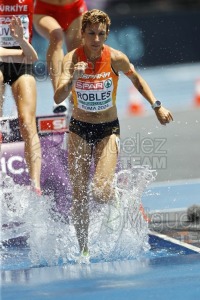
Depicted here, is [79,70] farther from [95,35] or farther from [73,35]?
[73,35]

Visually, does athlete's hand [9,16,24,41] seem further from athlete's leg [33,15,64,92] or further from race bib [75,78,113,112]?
athlete's leg [33,15,64,92]

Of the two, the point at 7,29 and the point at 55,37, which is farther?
the point at 55,37

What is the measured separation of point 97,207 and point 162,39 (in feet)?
36.8

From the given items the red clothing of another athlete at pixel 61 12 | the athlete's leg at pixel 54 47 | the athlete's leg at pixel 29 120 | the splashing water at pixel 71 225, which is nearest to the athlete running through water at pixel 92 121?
the splashing water at pixel 71 225

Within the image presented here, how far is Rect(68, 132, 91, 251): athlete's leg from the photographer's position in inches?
277

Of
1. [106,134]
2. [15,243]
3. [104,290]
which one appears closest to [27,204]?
[15,243]

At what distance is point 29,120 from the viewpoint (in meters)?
7.89

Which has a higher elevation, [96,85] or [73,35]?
[73,35]

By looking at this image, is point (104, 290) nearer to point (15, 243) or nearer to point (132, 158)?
point (15, 243)

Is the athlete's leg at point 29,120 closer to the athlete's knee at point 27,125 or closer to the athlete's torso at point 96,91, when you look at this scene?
the athlete's knee at point 27,125

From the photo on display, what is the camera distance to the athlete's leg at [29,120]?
781cm

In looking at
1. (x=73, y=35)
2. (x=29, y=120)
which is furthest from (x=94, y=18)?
(x=73, y=35)

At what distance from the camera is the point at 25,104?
Result: 313 inches

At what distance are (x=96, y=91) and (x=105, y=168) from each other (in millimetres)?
623
